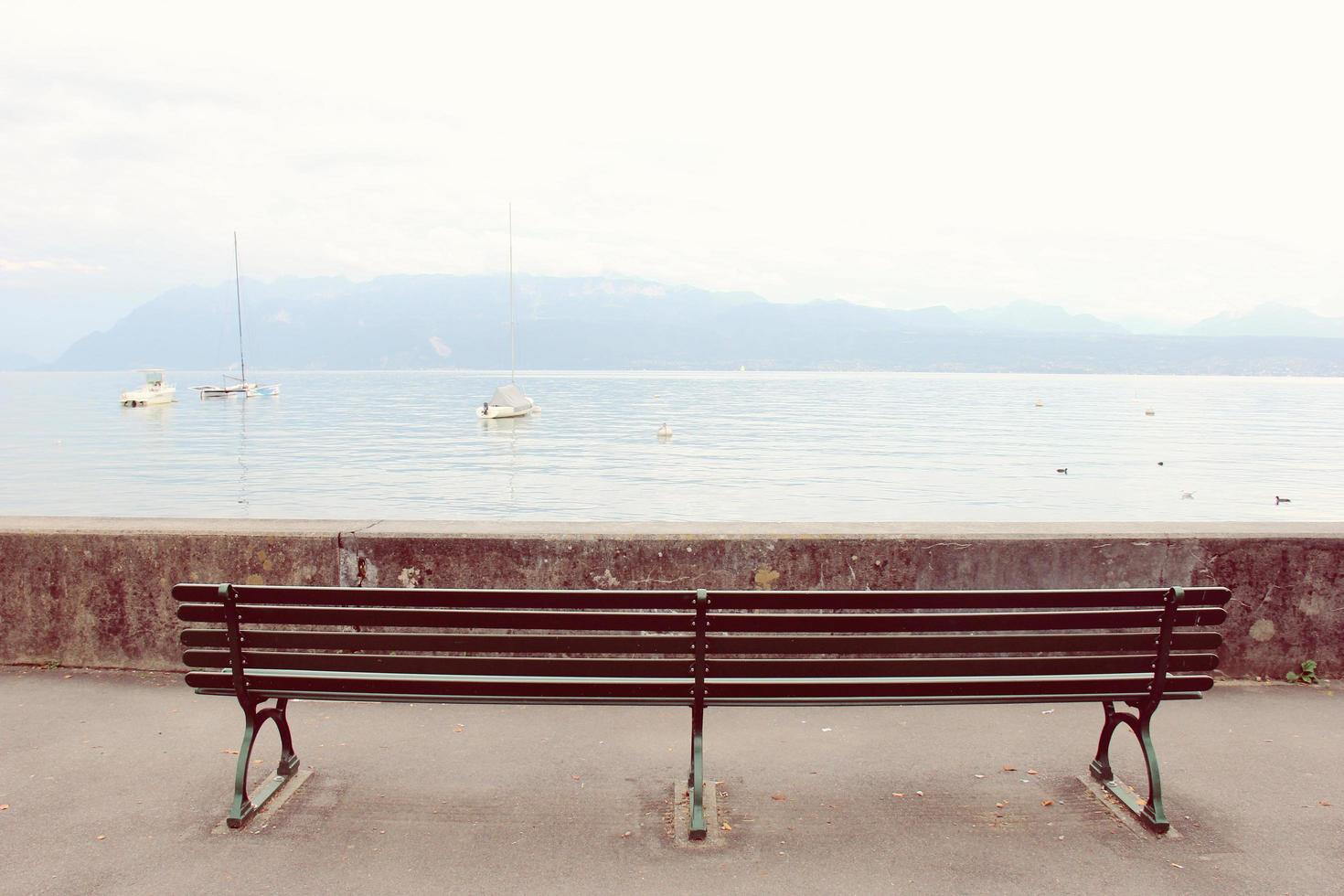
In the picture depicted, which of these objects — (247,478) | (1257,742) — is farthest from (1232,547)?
(247,478)

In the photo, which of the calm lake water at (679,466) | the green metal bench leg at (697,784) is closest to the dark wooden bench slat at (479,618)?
the green metal bench leg at (697,784)

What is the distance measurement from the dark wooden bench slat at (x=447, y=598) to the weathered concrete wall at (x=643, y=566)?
152 centimetres

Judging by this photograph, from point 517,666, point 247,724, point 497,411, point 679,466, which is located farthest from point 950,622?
point 497,411

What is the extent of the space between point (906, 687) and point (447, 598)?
5.09 feet

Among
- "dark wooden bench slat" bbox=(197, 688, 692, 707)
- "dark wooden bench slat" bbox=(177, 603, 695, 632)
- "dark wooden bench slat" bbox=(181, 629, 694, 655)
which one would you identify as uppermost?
"dark wooden bench slat" bbox=(177, 603, 695, 632)

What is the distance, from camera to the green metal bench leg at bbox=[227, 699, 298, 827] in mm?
3342

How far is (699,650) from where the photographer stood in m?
3.27

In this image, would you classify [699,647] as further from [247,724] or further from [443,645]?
[247,724]

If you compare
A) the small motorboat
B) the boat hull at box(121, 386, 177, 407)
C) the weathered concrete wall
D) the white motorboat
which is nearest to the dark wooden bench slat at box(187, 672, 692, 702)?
the weathered concrete wall

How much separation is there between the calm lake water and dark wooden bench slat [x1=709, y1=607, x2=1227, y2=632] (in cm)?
1866

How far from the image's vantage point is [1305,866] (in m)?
3.10

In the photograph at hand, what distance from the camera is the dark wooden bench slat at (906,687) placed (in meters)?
3.30

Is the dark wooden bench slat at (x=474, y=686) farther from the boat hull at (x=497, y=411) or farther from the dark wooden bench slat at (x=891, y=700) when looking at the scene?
the boat hull at (x=497, y=411)

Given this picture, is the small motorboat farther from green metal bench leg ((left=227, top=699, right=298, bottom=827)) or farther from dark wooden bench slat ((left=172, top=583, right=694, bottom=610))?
dark wooden bench slat ((left=172, top=583, right=694, bottom=610))
